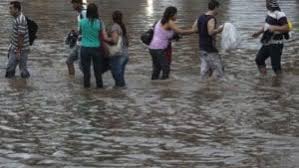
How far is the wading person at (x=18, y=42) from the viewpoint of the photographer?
13.9 metres

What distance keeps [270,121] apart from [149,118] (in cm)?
167

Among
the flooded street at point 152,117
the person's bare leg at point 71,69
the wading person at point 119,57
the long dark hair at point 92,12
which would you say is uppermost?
the long dark hair at point 92,12

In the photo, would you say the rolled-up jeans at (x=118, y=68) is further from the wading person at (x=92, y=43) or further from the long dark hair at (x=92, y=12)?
the long dark hair at (x=92, y=12)

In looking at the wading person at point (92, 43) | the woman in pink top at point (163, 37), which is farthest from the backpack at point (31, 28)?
the woman in pink top at point (163, 37)

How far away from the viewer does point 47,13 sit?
29.6m

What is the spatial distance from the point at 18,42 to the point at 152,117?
4534 mm

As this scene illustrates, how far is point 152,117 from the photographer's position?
10406 mm

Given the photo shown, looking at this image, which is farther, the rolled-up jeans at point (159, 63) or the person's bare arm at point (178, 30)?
the rolled-up jeans at point (159, 63)

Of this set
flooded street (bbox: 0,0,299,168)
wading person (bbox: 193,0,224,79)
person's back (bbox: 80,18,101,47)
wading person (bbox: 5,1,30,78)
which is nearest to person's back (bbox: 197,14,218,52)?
wading person (bbox: 193,0,224,79)

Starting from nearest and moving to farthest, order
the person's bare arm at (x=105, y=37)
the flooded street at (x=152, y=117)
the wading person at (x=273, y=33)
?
the flooded street at (x=152, y=117)
the person's bare arm at (x=105, y=37)
the wading person at (x=273, y=33)

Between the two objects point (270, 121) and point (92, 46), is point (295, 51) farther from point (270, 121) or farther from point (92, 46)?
point (270, 121)

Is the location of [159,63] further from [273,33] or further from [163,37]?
[273,33]

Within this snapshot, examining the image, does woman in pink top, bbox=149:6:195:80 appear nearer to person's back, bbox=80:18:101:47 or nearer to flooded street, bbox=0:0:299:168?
flooded street, bbox=0:0:299:168

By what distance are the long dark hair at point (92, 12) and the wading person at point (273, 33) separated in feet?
10.8
